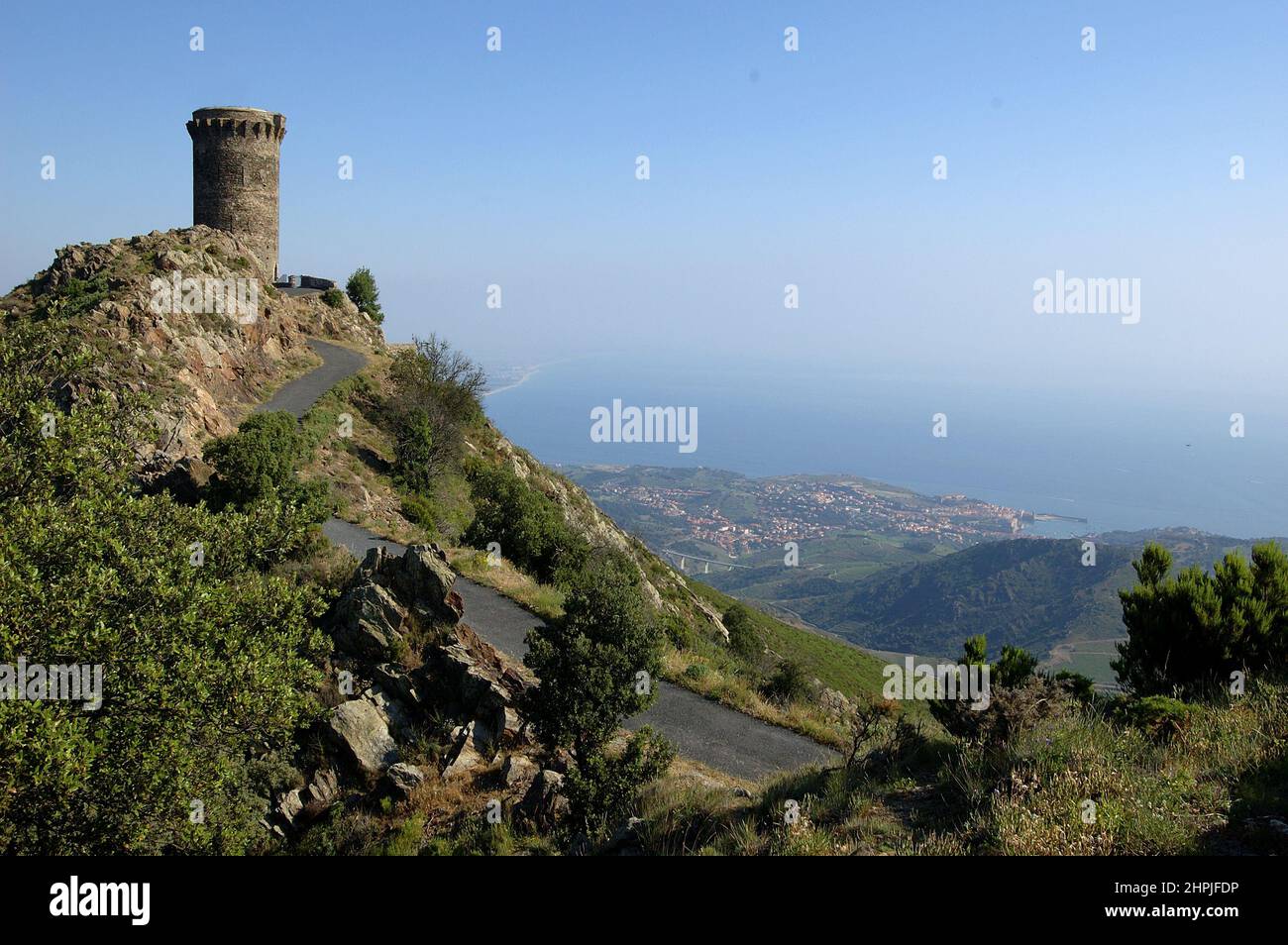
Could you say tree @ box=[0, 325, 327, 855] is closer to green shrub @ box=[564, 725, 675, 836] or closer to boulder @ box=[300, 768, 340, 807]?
boulder @ box=[300, 768, 340, 807]

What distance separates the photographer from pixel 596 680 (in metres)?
10.4

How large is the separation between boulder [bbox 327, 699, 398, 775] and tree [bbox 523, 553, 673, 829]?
276 cm

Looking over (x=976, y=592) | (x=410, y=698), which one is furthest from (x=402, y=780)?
(x=976, y=592)

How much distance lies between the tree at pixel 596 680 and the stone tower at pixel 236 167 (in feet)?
149

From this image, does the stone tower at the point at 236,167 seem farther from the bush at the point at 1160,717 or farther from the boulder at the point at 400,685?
the bush at the point at 1160,717

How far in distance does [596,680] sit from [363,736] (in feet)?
14.3

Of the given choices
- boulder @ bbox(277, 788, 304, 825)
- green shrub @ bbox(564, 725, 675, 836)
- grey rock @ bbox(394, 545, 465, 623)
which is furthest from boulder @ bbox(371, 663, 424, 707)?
green shrub @ bbox(564, 725, 675, 836)

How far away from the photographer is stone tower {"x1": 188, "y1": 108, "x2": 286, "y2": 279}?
4447 centimetres

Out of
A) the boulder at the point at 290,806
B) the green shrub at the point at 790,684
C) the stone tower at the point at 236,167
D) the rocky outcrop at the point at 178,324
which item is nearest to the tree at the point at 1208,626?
the green shrub at the point at 790,684

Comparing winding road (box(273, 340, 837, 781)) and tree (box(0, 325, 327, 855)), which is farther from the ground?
tree (box(0, 325, 327, 855))

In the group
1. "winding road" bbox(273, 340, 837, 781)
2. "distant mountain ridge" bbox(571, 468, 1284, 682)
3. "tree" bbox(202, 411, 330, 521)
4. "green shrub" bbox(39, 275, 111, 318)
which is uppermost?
"green shrub" bbox(39, 275, 111, 318)

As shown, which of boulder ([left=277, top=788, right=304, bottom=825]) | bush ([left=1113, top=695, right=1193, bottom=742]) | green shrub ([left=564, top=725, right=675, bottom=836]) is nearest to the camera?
bush ([left=1113, top=695, right=1193, bottom=742])

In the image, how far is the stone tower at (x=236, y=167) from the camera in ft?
146
